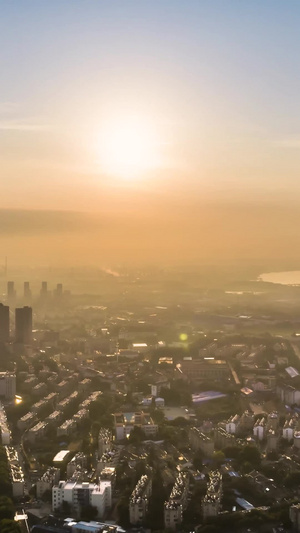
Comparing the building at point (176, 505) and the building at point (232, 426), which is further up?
the building at point (232, 426)

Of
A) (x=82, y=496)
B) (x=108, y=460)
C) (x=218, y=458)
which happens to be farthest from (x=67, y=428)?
(x=82, y=496)

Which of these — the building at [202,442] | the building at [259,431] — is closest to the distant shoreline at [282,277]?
the building at [259,431]

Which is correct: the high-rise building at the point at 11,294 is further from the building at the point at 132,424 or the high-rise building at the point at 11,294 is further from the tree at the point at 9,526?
the tree at the point at 9,526

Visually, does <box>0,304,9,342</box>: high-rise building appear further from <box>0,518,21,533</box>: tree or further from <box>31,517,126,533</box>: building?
<box>0,518,21,533</box>: tree

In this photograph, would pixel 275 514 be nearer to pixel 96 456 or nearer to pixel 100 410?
pixel 96 456

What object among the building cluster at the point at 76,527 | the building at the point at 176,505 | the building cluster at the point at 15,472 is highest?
the building cluster at the point at 15,472

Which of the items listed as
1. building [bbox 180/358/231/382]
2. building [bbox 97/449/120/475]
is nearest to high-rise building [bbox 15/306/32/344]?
building [bbox 180/358/231/382]
